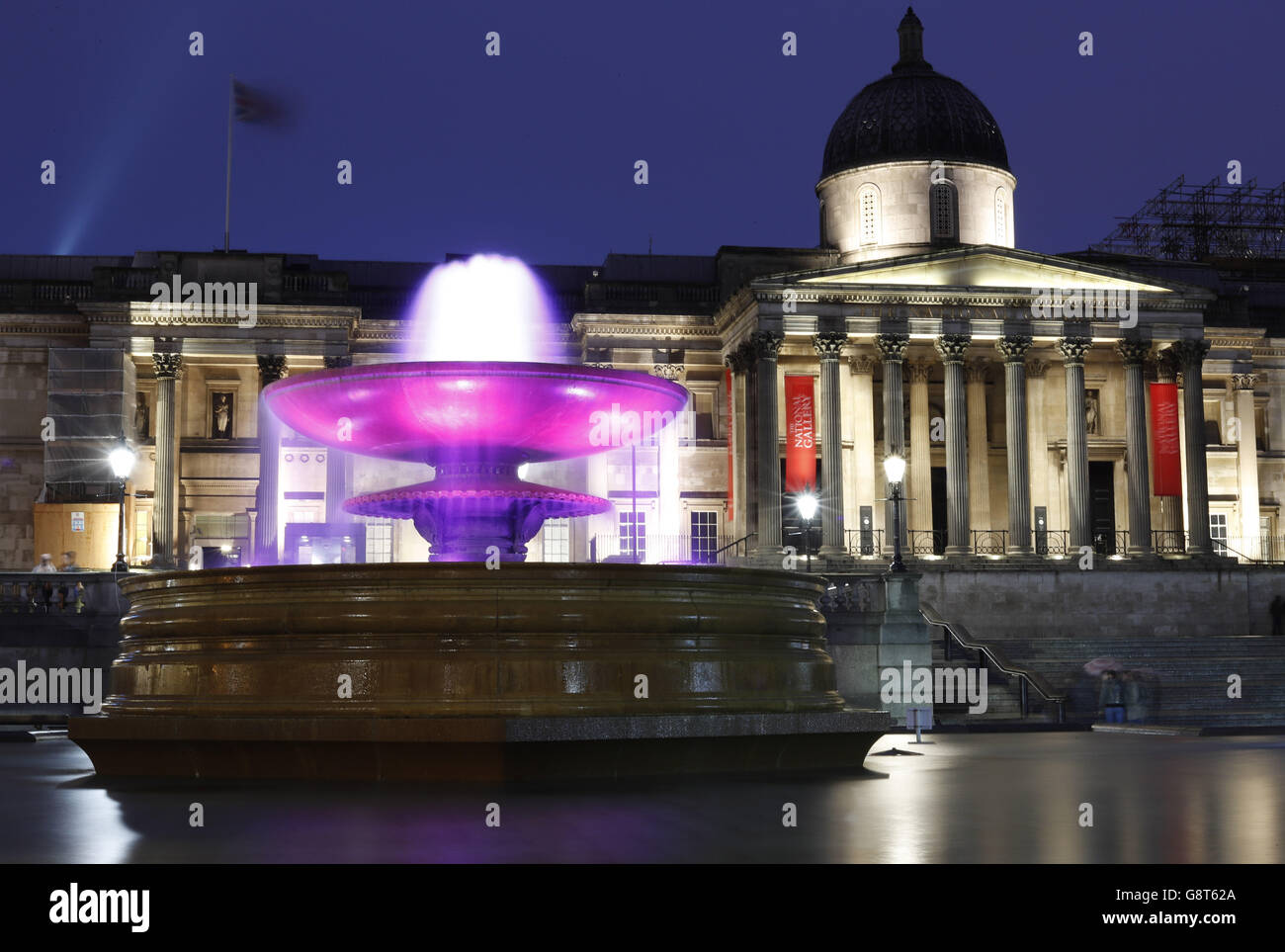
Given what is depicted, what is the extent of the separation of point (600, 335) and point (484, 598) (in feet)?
113

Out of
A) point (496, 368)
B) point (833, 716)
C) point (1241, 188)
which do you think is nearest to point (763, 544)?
point (496, 368)

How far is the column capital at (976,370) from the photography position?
4619 centimetres

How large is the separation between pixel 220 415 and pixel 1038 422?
25.4m

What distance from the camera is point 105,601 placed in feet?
84.6

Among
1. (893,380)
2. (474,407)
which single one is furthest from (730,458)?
(474,407)

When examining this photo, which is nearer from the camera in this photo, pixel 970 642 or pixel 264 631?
pixel 264 631

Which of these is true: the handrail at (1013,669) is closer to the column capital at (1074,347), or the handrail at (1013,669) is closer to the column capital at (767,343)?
the column capital at (767,343)

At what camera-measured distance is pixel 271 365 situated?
4397 centimetres

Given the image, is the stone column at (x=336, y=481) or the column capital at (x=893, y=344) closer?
the column capital at (x=893, y=344)

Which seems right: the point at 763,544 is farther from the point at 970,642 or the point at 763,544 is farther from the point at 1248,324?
the point at 1248,324

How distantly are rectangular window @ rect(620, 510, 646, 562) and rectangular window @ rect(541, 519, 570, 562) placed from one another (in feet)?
5.93

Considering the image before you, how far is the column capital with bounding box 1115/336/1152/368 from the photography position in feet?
140

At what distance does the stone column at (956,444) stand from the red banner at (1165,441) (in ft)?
18.5

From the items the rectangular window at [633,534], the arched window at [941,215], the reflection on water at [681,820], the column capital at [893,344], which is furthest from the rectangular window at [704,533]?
the reflection on water at [681,820]
